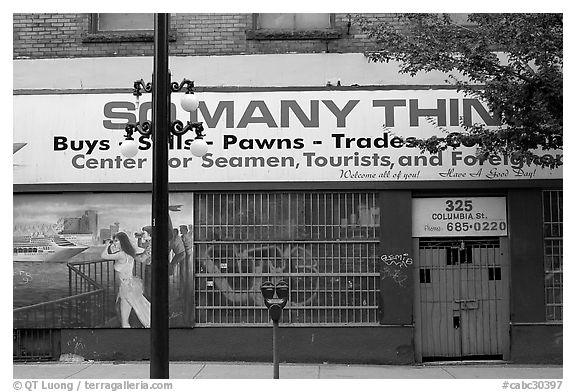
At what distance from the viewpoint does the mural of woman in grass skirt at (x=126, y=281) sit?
10672 mm

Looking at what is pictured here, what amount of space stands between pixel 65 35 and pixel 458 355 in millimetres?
7768

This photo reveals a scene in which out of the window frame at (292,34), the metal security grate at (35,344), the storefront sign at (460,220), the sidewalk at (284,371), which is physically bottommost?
the sidewalk at (284,371)

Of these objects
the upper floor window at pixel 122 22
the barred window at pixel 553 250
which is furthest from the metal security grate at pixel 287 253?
the upper floor window at pixel 122 22

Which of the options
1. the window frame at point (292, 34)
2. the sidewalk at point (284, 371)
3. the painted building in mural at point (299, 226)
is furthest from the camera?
the window frame at point (292, 34)

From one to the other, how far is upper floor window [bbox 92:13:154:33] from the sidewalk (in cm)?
512

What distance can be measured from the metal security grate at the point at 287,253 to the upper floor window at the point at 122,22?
3.02 meters

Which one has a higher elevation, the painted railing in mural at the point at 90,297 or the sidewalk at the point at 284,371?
the painted railing in mural at the point at 90,297

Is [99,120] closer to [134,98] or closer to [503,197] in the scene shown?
[134,98]

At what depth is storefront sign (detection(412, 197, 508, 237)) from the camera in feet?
35.1

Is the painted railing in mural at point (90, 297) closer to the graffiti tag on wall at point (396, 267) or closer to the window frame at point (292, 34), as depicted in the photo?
the graffiti tag on wall at point (396, 267)

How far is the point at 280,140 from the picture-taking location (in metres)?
10.6

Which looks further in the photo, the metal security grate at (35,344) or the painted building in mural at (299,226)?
the metal security grate at (35,344)

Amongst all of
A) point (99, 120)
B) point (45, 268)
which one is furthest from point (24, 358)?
point (99, 120)

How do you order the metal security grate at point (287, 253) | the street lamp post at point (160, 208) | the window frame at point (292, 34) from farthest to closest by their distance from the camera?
the window frame at point (292, 34) < the metal security grate at point (287, 253) < the street lamp post at point (160, 208)
